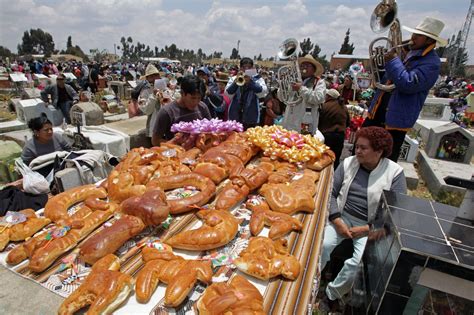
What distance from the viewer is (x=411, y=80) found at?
129 inches

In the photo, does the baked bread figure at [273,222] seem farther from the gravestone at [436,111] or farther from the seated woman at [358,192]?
the gravestone at [436,111]

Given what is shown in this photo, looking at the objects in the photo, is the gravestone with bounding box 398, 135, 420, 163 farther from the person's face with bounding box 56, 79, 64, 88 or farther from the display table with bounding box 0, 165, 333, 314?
the person's face with bounding box 56, 79, 64, 88

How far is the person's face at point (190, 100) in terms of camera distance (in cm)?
364

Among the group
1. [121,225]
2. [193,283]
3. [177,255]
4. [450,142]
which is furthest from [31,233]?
[450,142]

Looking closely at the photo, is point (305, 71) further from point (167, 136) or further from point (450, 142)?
point (450, 142)

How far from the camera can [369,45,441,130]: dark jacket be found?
10.7ft

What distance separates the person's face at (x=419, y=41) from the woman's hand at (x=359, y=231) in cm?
237

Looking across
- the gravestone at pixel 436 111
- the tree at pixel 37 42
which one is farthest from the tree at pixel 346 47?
the tree at pixel 37 42

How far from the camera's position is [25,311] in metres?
1.20

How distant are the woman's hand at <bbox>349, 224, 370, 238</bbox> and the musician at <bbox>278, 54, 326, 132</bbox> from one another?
95.8 inches

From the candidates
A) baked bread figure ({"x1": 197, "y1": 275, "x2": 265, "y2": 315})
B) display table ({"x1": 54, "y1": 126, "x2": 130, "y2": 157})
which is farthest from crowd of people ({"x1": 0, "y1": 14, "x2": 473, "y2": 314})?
baked bread figure ({"x1": 197, "y1": 275, "x2": 265, "y2": 315})

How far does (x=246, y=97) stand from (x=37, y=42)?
10012 centimetres

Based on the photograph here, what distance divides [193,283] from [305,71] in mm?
4501

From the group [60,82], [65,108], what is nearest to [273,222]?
[65,108]
